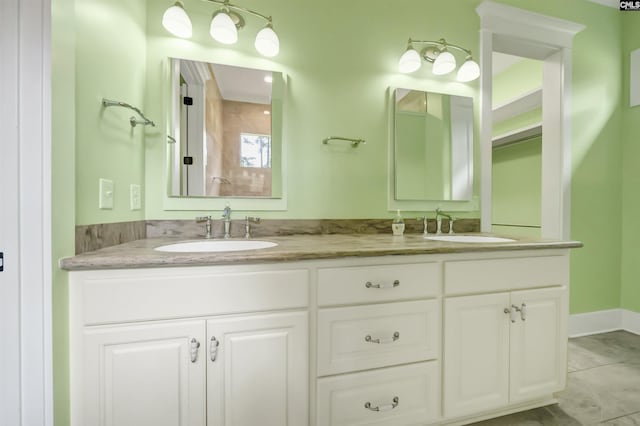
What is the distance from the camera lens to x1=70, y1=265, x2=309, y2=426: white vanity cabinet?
2.68ft

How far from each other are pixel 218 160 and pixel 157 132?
13.0 inches

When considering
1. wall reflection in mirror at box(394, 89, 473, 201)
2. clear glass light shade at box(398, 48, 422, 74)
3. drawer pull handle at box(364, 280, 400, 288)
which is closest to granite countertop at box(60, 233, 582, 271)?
drawer pull handle at box(364, 280, 400, 288)

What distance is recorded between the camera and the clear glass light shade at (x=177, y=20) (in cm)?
130

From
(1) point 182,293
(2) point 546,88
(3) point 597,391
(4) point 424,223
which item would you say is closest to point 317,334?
(1) point 182,293

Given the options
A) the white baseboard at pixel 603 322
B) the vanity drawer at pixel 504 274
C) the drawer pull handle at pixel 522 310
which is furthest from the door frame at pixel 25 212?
the white baseboard at pixel 603 322

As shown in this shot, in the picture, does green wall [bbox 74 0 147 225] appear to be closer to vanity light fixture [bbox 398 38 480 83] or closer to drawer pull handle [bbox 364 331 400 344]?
drawer pull handle [bbox 364 331 400 344]

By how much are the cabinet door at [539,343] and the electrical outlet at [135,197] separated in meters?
1.80

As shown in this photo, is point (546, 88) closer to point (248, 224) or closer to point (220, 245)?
point (248, 224)

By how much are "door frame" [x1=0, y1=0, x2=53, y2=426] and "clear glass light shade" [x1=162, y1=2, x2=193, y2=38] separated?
66 cm

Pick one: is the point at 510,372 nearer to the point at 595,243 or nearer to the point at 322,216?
the point at 322,216

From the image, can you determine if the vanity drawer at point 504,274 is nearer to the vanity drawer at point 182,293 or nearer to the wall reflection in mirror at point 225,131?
the vanity drawer at point 182,293

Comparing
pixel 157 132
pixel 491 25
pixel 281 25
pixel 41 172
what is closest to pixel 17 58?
pixel 41 172

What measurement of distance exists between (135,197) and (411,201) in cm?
155

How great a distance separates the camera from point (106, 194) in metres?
1.05
